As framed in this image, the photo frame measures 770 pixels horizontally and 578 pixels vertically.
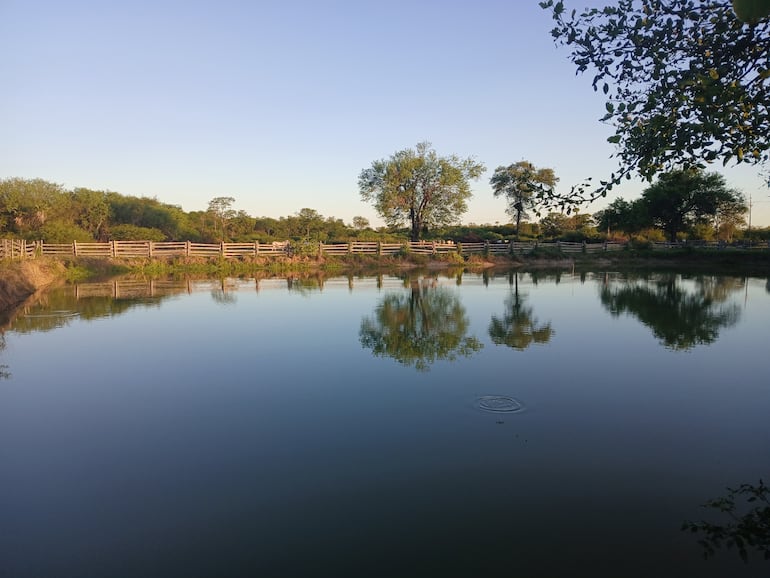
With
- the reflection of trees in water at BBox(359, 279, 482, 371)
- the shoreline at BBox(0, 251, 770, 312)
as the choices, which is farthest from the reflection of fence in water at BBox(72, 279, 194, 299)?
the reflection of trees in water at BBox(359, 279, 482, 371)

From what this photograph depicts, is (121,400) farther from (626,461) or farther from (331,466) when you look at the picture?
(626,461)

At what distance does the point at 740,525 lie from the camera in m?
4.45

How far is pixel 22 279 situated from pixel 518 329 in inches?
793

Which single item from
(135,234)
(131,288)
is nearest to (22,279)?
(131,288)

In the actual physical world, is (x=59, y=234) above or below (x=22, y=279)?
above

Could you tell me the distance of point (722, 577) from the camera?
3.83m

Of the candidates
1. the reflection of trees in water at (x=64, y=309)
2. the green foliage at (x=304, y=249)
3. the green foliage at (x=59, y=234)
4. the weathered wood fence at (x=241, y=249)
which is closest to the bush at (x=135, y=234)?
the green foliage at (x=59, y=234)

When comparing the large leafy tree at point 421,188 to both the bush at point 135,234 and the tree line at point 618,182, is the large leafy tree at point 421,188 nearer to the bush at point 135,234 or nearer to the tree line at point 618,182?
the tree line at point 618,182

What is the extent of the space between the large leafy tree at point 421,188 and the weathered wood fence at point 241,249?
5717 mm

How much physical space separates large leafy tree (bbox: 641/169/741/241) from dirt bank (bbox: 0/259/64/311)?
5353cm

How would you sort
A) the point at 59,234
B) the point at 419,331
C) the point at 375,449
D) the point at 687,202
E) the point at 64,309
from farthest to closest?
the point at 687,202, the point at 59,234, the point at 64,309, the point at 419,331, the point at 375,449

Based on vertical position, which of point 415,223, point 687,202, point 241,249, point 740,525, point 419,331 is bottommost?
point 740,525

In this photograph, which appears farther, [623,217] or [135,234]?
[623,217]

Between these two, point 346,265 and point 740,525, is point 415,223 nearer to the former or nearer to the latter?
point 346,265
